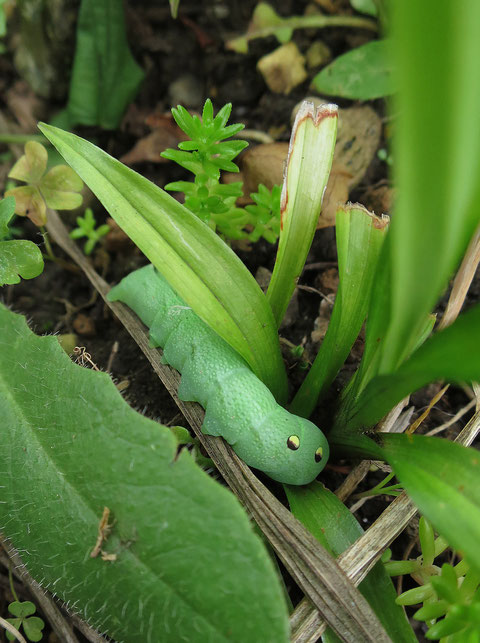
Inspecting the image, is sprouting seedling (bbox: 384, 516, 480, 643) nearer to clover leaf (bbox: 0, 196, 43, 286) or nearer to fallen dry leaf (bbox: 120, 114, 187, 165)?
clover leaf (bbox: 0, 196, 43, 286)

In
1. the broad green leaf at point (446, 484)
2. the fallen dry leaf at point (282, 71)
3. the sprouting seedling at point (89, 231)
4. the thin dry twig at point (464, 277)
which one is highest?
the fallen dry leaf at point (282, 71)

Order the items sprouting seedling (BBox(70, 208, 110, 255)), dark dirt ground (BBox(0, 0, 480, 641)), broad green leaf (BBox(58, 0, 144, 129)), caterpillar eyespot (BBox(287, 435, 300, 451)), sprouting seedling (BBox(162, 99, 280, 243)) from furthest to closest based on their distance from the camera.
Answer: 1. broad green leaf (BBox(58, 0, 144, 129))
2. sprouting seedling (BBox(70, 208, 110, 255))
3. dark dirt ground (BBox(0, 0, 480, 641))
4. sprouting seedling (BBox(162, 99, 280, 243))
5. caterpillar eyespot (BBox(287, 435, 300, 451))

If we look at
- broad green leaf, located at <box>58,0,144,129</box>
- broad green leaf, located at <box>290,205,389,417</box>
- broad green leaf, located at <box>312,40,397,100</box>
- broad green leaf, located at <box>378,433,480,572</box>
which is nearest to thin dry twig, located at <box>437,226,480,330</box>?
broad green leaf, located at <box>290,205,389,417</box>

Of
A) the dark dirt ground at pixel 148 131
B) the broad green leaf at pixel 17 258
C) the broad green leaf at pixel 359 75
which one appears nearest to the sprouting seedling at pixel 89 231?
the dark dirt ground at pixel 148 131

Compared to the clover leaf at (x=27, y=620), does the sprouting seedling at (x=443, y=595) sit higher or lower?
higher

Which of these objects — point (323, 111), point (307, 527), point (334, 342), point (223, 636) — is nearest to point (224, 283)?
point (334, 342)

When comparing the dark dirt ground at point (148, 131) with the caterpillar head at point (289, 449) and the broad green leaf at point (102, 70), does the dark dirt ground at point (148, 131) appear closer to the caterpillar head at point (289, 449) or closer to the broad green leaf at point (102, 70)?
the broad green leaf at point (102, 70)
